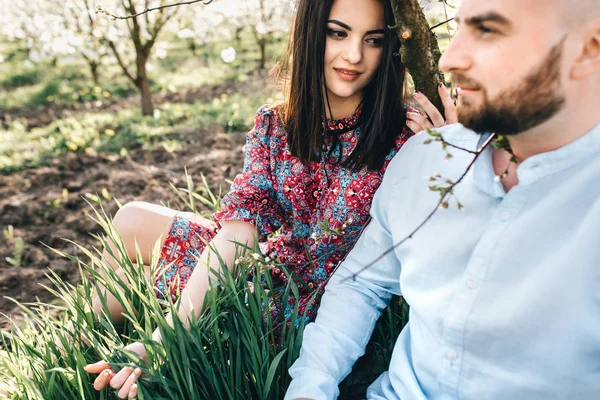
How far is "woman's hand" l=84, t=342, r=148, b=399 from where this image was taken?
1480mm

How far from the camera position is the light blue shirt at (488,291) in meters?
1.09

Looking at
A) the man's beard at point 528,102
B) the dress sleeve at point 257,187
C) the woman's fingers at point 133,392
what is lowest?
the woman's fingers at point 133,392

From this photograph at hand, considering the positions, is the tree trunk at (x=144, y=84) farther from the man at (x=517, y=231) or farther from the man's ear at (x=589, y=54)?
the man's ear at (x=589, y=54)

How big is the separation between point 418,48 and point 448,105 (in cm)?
19

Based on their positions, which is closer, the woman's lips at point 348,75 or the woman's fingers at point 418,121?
the woman's fingers at point 418,121

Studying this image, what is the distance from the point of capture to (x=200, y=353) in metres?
1.58

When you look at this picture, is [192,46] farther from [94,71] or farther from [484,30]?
[484,30]

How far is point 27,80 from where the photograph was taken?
24.2 feet

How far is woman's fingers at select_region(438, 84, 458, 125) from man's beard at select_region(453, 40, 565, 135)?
546mm

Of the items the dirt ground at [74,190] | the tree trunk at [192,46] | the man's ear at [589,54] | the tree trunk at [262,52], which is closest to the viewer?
the man's ear at [589,54]

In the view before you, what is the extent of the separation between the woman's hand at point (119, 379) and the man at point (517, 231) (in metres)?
0.46

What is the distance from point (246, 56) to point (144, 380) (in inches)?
272

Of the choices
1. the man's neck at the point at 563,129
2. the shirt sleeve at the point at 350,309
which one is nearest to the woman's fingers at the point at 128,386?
the shirt sleeve at the point at 350,309

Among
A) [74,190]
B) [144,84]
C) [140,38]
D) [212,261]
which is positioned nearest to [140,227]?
[212,261]
